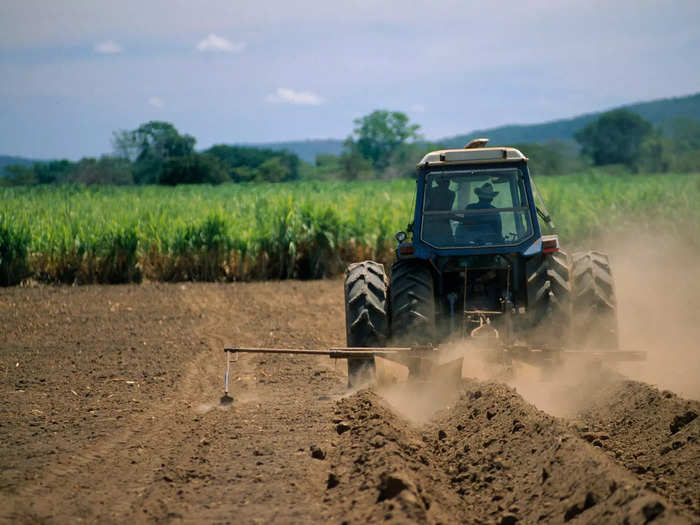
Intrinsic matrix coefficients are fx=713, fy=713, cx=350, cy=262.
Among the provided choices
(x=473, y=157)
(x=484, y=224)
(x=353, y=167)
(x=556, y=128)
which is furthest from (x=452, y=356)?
(x=556, y=128)

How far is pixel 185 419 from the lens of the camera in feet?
20.2

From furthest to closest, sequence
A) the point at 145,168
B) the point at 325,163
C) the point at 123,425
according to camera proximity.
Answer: the point at 325,163 < the point at 145,168 < the point at 123,425

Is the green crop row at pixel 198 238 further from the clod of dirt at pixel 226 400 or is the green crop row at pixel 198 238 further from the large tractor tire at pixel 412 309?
the clod of dirt at pixel 226 400

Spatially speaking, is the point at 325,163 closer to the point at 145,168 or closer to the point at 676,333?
the point at 145,168

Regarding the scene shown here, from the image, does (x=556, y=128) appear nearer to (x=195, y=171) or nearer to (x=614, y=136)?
(x=614, y=136)

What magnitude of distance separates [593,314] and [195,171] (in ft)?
128

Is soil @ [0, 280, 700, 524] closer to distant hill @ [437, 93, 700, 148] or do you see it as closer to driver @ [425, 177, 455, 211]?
driver @ [425, 177, 455, 211]

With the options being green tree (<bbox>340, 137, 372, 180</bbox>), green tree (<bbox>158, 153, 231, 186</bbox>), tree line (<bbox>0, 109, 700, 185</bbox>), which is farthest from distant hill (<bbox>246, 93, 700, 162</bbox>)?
green tree (<bbox>158, 153, 231, 186</bbox>)

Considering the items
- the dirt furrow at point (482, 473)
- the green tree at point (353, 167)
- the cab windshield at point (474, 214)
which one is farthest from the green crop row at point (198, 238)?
the green tree at point (353, 167)

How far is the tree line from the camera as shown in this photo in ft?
149

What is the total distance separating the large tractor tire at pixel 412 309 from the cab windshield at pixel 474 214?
1.75 ft

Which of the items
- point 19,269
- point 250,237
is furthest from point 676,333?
point 19,269

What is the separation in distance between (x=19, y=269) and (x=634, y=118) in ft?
321

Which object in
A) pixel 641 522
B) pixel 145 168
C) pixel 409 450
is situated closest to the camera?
pixel 641 522
